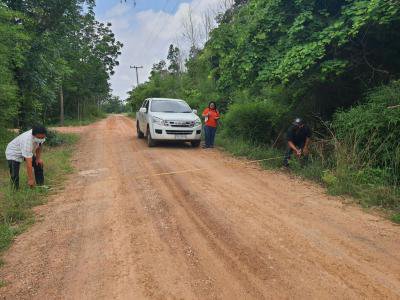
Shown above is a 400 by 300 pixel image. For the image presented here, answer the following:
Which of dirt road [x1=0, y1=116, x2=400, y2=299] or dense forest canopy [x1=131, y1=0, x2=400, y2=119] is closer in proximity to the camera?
dirt road [x1=0, y1=116, x2=400, y2=299]

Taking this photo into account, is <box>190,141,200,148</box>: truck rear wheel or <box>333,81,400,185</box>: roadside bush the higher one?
<box>333,81,400,185</box>: roadside bush

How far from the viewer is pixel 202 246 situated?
15.6ft

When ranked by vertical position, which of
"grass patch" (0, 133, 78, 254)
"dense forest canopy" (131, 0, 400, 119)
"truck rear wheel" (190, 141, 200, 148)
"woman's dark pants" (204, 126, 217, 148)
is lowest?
"grass patch" (0, 133, 78, 254)

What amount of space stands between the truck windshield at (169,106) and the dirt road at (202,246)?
21.1ft

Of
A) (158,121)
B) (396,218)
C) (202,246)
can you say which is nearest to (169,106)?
(158,121)

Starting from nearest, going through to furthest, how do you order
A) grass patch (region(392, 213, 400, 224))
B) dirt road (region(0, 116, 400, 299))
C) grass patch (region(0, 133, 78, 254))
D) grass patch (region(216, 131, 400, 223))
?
dirt road (region(0, 116, 400, 299))
grass patch (region(0, 133, 78, 254))
grass patch (region(392, 213, 400, 224))
grass patch (region(216, 131, 400, 223))

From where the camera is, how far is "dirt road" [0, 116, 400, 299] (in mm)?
3771

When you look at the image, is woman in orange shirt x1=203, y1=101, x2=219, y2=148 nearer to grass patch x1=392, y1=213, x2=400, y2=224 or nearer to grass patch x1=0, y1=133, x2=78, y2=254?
grass patch x1=0, y1=133, x2=78, y2=254

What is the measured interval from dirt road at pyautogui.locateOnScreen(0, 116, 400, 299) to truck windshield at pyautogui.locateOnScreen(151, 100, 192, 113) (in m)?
6.44

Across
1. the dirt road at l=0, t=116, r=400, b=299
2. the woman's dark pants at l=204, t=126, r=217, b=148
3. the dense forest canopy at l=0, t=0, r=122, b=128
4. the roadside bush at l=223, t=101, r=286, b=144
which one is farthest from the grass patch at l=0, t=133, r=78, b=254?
the roadside bush at l=223, t=101, r=286, b=144

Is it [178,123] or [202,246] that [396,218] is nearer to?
[202,246]

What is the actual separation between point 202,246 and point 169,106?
10.1 metres

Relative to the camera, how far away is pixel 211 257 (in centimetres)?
443

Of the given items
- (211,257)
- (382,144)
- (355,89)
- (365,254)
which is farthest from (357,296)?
(355,89)
